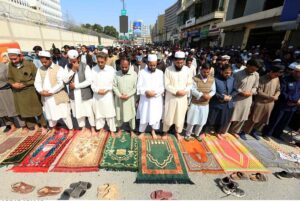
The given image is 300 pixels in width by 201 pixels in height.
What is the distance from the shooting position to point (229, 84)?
3254 mm

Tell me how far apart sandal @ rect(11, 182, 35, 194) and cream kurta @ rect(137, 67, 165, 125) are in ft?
6.91

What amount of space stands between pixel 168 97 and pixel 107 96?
1244mm

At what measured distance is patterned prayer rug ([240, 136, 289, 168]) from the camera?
9.98 ft

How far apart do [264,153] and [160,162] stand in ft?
7.16

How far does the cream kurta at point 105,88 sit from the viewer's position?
3.19 meters

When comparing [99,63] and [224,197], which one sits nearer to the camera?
[224,197]

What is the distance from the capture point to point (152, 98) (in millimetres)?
3268

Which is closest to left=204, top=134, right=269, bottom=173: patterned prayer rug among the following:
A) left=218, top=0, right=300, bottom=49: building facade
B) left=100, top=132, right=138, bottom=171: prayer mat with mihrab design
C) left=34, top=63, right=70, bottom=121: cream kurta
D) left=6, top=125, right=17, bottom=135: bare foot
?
left=100, top=132, right=138, bottom=171: prayer mat with mihrab design

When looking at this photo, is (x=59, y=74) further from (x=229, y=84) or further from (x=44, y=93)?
(x=229, y=84)

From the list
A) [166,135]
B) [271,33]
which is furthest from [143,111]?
[271,33]

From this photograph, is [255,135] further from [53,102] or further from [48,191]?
[53,102]

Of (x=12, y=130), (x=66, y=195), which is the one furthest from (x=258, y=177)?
(x=12, y=130)

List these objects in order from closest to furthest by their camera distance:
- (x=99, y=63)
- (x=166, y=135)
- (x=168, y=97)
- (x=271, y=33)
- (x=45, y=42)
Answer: (x=99, y=63)
(x=168, y=97)
(x=166, y=135)
(x=271, y=33)
(x=45, y=42)

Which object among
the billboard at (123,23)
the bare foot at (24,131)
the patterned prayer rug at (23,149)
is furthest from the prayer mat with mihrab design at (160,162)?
the billboard at (123,23)
